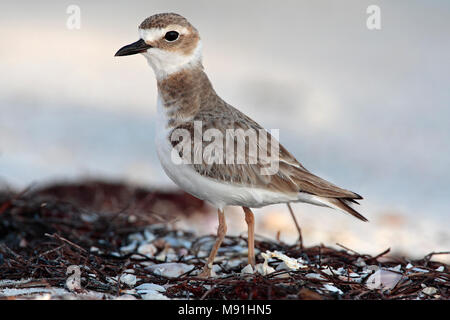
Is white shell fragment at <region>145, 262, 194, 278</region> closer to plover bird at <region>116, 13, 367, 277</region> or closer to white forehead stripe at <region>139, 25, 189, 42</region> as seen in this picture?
plover bird at <region>116, 13, 367, 277</region>

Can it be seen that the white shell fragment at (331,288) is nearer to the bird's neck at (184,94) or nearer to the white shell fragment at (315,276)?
the white shell fragment at (315,276)

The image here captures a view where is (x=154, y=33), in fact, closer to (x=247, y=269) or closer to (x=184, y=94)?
(x=184, y=94)

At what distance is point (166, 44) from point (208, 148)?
0.98 meters

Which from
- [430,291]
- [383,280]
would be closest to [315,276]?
[383,280]

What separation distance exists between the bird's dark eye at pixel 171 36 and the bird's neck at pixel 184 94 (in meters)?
0.26

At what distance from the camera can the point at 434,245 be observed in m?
7.45

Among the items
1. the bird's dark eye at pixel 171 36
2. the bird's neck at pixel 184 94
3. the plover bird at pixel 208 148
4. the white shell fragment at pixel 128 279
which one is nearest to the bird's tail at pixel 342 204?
the plover bird at pixel 208 148

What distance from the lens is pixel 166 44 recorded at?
494 cm

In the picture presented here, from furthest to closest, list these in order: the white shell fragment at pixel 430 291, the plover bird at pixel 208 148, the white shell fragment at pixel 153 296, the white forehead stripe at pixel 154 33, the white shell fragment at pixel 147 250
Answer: the white shell fragment at pixel 147 250
the white forehead stripe at pixel 154 33
the plover bird at pixel 208 148
the white shell fragment at pixel 430 291
the white shell fragment at pixel 153 296

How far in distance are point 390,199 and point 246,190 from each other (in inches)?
204

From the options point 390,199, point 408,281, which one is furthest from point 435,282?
point 390,199

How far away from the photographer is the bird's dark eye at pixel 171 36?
16.2ft

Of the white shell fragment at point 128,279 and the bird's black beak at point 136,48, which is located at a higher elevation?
the bird's black beak at point 136,48
